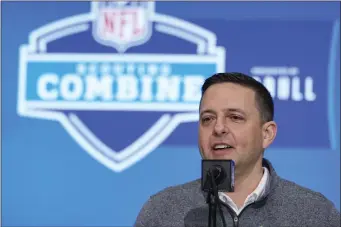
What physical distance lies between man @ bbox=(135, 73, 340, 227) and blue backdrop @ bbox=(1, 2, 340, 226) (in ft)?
3.15

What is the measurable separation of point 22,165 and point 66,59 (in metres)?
0.52

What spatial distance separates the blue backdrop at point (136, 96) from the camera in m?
2.78

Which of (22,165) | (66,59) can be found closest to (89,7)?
(66,59)

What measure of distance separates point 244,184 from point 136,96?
44.6 inches

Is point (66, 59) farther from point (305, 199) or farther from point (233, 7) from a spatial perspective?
point (305, 199)

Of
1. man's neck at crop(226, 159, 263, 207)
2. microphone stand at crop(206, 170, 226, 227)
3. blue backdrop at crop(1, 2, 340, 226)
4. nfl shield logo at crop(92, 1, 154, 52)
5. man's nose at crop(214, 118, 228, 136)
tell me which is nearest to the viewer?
microphone stand at crop(206, 170, 226, 227)

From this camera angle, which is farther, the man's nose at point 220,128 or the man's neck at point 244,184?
the man's neck at point 244,184

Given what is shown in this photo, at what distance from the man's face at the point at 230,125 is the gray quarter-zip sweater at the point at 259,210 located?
124mm

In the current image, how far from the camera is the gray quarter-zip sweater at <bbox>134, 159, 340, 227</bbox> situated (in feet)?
5.66

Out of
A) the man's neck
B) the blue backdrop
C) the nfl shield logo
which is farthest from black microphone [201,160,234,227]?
the nfl shield logo

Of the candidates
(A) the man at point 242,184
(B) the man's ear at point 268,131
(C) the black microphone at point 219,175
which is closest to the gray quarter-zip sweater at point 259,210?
(A) the man at point 242,184

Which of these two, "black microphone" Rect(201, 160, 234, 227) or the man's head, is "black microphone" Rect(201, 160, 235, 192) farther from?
the man's head

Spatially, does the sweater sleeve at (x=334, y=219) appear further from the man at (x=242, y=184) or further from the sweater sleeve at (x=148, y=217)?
the sweater sleeve at (x=148, y=217)

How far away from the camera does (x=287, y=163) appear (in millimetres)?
2762
